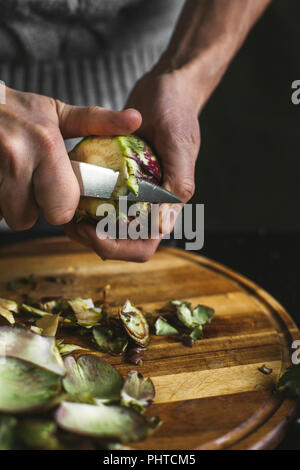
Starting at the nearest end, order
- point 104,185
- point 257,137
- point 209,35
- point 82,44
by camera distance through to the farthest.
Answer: point 104,185 → point 209,35 → point 82,44 → point 257,137

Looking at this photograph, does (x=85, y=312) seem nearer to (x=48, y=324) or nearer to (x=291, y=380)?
(x=48, y=324)

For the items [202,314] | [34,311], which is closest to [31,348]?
[34,311]

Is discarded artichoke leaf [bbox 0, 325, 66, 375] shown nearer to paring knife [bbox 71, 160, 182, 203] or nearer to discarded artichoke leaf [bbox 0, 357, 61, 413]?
A: discarded artichoke leaf [bbox 0, 357, 61, 413]

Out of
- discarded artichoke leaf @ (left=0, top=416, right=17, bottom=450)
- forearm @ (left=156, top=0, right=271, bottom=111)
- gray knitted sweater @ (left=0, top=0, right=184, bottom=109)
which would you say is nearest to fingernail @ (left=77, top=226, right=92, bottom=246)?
discarded artichoke leaf @ (left=0, top=416, right=17, bottom=450)

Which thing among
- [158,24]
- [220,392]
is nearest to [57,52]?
[158,24]

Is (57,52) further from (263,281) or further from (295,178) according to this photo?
(295,178)

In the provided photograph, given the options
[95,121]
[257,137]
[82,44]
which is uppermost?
[82,44]

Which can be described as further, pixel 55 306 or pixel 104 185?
pixel 55 306

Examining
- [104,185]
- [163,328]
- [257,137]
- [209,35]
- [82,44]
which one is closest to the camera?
[104,185]

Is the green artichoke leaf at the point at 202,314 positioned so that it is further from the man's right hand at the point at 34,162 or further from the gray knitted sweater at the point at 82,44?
the gray knitted sweater at the point at 82,44
